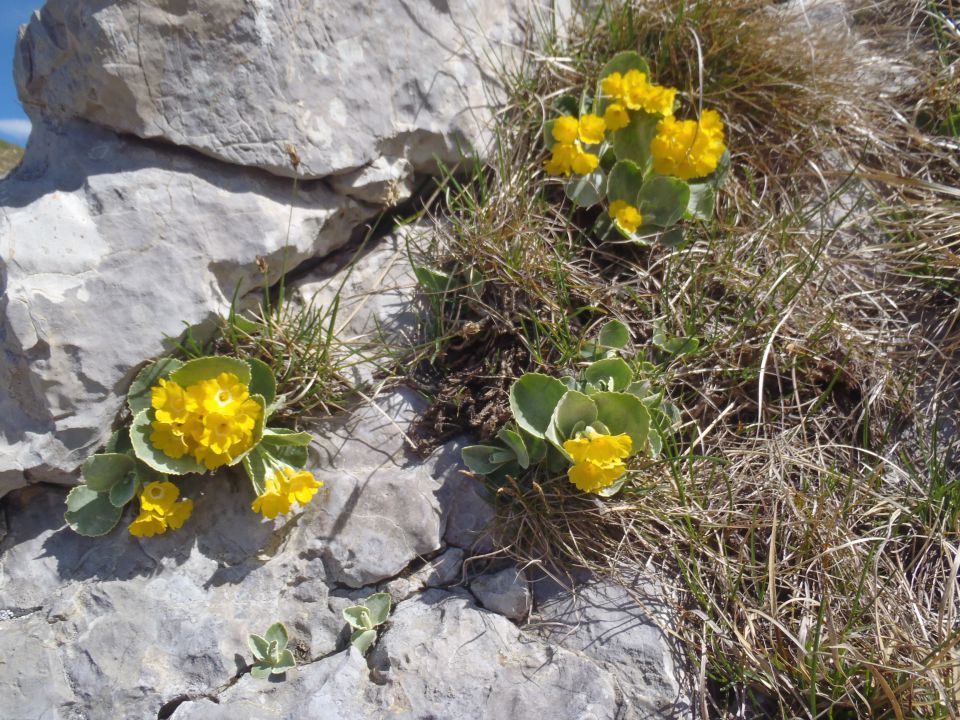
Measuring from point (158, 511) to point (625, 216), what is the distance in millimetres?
1941

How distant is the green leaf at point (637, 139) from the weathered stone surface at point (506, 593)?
1.70m

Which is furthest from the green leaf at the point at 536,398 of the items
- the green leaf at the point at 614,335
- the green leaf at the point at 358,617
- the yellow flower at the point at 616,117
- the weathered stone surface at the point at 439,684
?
the yellow flower at the point at 616,117

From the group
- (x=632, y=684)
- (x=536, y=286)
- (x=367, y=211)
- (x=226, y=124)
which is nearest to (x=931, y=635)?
(x=632, y=684)

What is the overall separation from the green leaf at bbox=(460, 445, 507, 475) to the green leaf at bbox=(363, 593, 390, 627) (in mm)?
477

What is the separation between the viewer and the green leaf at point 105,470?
2.32 m

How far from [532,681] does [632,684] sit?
28 centimetres

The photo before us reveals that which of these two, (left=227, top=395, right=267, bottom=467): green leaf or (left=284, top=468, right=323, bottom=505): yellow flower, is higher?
(left=227, top=395, right=267, bottom=467): green leaf

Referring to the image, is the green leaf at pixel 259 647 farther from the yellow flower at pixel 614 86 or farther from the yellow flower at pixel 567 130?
the yellow flower at pixel 614 86

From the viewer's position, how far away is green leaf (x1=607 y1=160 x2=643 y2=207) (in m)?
2.90

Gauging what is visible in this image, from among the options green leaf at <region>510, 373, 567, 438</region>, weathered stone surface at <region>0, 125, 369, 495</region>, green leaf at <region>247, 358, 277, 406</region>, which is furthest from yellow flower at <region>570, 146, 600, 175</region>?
green leaf at <region>247, 358, 277, 406</region>

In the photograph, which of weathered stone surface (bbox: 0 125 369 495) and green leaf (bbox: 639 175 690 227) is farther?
green leaf (bbox: 639 175 690 227)

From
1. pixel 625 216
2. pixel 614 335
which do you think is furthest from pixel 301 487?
pixel 625 216

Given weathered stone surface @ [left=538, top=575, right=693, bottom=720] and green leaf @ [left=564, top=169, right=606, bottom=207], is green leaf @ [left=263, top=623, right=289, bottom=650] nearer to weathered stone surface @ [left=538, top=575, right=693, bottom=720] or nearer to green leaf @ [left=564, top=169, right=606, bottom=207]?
weathered stone surface @ [left=538, top=575, right=693, bottom=720]

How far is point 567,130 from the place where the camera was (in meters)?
2.88
